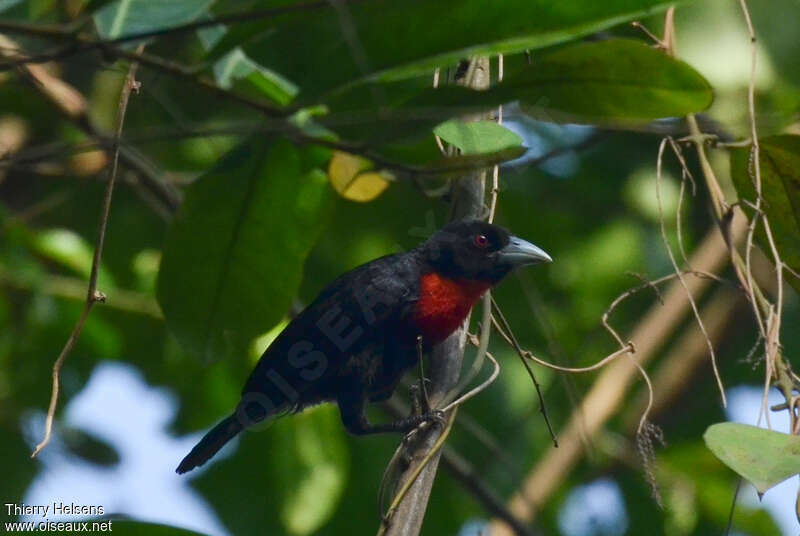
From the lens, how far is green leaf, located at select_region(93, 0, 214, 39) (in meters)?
1.83

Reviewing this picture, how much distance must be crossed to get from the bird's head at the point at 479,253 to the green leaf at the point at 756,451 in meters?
1.78

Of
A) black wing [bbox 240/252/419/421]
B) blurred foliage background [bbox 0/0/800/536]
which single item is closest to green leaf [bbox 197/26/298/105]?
blurred foliage background [bbox 0/0/800/536]

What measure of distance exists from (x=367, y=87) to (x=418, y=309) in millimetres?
1694

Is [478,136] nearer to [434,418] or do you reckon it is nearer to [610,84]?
[610,84]

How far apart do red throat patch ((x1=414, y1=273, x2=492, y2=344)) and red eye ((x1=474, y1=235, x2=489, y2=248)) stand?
5.7 inches

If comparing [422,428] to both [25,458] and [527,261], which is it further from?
[25,458]

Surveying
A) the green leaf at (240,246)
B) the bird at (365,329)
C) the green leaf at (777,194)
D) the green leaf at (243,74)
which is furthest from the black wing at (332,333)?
the green leaf at (777,194)

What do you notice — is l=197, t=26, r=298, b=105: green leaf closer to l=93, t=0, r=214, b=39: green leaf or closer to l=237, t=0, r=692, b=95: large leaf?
l=93, t=0, r=214, b=39: green leaf

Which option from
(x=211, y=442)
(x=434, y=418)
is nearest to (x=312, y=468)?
(x=211, y=442)

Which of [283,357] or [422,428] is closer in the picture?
[422,428]

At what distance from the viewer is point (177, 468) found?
3.81 meters

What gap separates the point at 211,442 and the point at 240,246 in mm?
1142

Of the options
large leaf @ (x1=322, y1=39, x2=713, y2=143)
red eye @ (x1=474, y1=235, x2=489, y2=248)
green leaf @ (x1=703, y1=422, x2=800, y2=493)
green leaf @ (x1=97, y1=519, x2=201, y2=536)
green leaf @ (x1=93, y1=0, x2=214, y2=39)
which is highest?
red eye @ (x1=474, y1=235, x2=489, y2=248)

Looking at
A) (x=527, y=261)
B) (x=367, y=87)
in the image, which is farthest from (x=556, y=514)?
(x=367, y=87)
